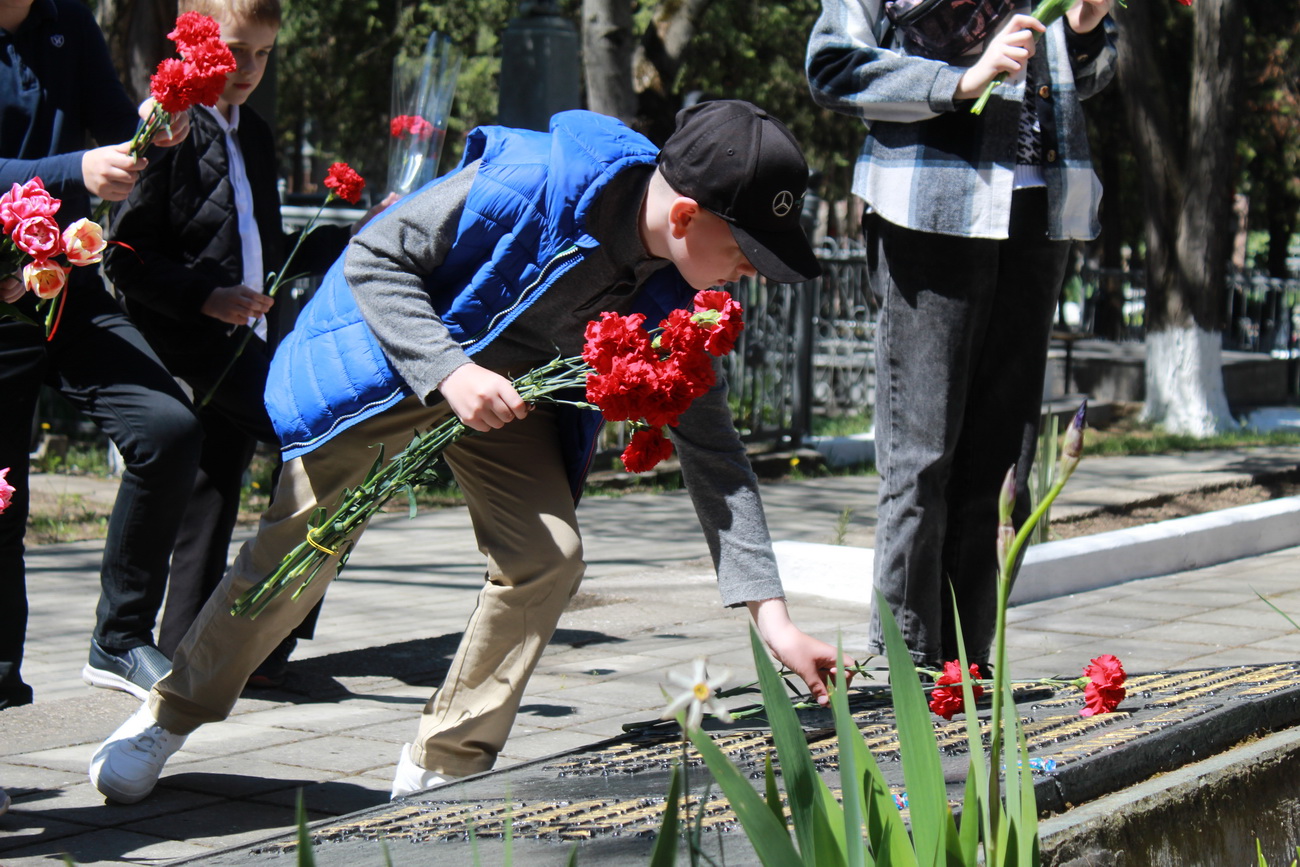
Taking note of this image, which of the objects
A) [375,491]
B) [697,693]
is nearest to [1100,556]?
[375,491]

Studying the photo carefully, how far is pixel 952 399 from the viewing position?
3439mm

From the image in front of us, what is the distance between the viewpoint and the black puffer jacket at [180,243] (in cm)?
368

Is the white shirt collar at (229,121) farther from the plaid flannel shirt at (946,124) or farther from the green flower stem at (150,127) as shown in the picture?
the plaid flannel shirt at (946,124)

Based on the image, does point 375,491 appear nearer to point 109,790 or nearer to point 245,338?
point 109,790

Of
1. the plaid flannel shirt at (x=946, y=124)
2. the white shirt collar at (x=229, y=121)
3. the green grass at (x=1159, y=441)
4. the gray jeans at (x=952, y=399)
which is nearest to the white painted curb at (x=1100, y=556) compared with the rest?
the gray jeans at (x=952, y=399)

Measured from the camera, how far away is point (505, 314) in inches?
108

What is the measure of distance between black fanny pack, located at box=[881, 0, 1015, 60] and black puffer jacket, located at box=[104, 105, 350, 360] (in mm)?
1759

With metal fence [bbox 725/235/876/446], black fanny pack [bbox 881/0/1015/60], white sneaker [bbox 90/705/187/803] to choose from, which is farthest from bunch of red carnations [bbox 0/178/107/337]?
metal fence [bbox 725/235/876/446]

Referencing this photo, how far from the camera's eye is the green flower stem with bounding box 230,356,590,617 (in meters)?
2.46

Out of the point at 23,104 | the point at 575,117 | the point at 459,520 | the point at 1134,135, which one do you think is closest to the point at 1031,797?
the point at 575,117

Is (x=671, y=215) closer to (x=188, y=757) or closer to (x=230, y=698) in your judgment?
(x=230, y=698)

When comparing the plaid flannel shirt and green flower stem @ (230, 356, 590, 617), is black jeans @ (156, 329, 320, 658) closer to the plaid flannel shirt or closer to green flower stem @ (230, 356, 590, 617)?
green flower stem @ (230, 356, 590, 617)

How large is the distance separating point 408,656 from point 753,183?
246 centimetres

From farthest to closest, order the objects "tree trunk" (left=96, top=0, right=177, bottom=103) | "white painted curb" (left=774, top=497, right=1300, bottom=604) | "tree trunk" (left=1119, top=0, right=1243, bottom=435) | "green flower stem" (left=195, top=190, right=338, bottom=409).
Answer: "tree trunk" (left=1119, top=0, right=1243, bottom=435), "tree trunk" (left=96, top=0, right=177, bottom=103), "white painted curb" (left=774, top=497, right=1300, bottom=604), "green flower stem" (left=195, top=190, right=338, bottom=409)
